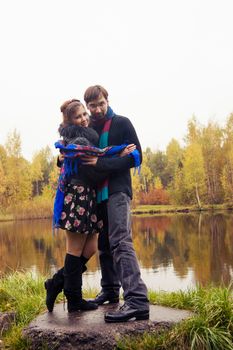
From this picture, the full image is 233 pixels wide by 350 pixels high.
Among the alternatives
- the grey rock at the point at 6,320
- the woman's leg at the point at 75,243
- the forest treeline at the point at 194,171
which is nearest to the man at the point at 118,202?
the woman's leg at the point at 75,243

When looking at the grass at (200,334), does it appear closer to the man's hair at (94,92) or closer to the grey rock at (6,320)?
the grey rock at (6,320)

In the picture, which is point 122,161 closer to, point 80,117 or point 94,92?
point 80,117

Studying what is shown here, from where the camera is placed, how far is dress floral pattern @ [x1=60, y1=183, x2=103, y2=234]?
346 centimetres

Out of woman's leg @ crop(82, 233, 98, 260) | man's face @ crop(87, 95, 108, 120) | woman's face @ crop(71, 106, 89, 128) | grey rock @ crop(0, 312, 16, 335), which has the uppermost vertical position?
man's face @ crop(87, 95, 108, 120)

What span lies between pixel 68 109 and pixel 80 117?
107mm

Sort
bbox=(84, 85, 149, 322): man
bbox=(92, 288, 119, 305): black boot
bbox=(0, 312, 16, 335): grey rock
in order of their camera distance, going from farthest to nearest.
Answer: bbox=(92, 288, 119, 305): black boot, bbox=(0, 312, 16, 335): grey rock, bbox=(84, 85, 149, 322): man

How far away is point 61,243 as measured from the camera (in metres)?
17.7

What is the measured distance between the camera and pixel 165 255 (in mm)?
13383

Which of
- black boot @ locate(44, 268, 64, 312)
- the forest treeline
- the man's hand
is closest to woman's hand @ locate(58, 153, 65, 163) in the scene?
the man's hand

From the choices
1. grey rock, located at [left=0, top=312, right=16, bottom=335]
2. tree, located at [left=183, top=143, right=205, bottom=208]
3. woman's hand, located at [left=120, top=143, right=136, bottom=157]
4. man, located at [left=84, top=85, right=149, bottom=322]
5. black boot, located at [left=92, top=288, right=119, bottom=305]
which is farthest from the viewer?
tree, located at [left=183, top=143, right=205, bottom=208]

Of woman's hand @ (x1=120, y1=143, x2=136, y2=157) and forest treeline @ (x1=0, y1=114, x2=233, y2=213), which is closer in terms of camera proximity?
woman's hand @ (x1=120, y1=143, x2=136, y2=157)

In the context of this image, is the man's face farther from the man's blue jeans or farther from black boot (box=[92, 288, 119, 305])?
black boot (box=[92, 288, 119, 305])

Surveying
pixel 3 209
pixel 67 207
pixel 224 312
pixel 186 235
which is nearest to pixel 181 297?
pixel 224 312

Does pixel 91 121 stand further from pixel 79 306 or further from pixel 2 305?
pixel 2 305
